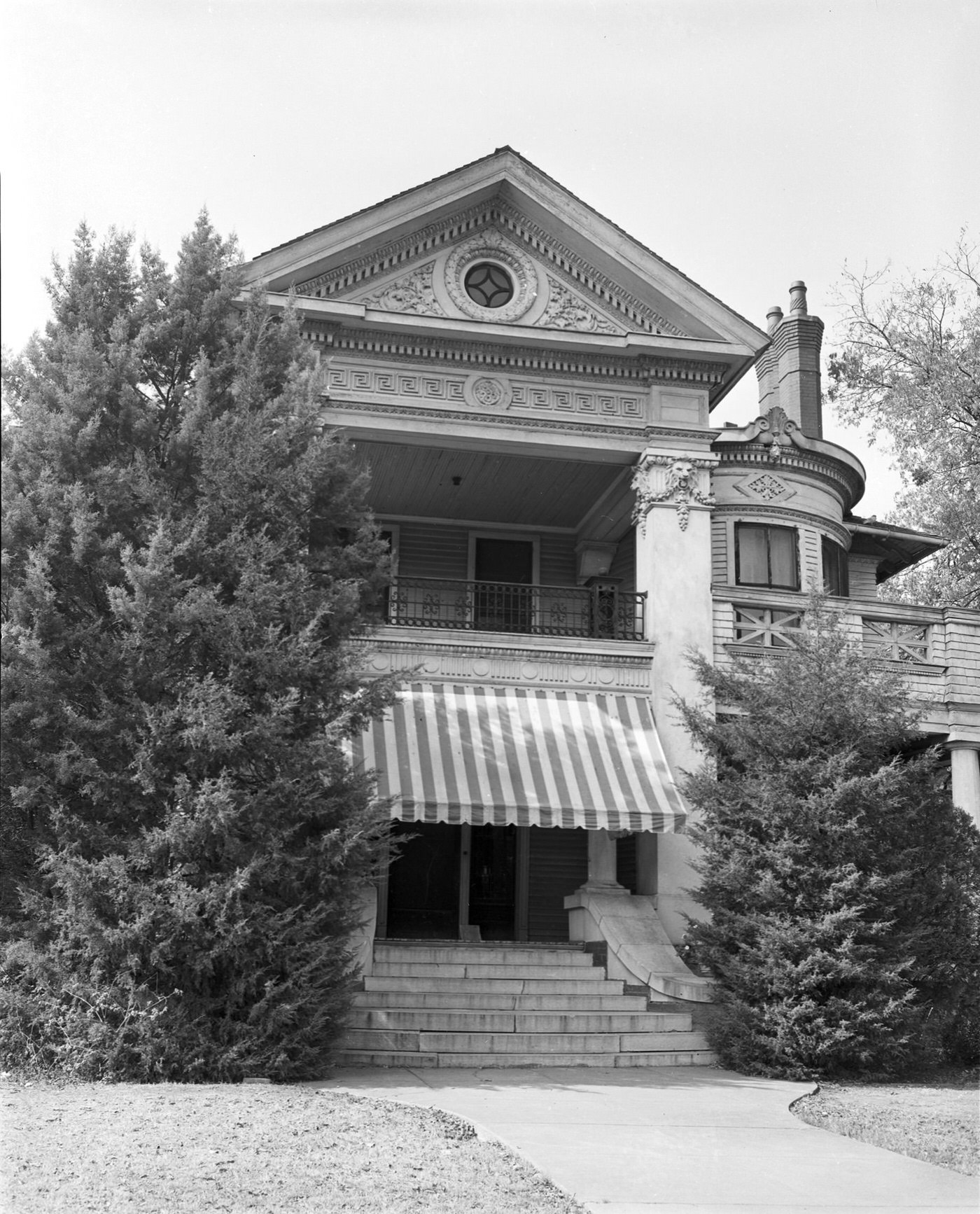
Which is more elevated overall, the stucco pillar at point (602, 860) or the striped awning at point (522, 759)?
the striped awning at point (522, 759)

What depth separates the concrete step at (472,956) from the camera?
Result: 15516 millimetres

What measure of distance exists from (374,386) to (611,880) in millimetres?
8073

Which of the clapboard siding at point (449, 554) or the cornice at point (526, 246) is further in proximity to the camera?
the clapboard siding at point (449, 554)

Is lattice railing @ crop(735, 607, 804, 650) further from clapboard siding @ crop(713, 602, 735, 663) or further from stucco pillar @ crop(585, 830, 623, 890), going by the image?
stucco pillar @ crop(585, 830, 623, 890)

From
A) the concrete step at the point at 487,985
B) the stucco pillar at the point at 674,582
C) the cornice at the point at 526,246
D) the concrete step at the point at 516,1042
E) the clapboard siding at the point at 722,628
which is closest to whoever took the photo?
the concrete step at the point at 516,1042

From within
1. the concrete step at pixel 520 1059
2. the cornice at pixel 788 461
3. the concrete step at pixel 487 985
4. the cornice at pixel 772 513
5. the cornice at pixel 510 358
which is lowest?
the concrete step at pixel 520 1059

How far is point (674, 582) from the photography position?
61.5 feet

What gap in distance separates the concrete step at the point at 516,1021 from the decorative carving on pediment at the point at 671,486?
7.65m

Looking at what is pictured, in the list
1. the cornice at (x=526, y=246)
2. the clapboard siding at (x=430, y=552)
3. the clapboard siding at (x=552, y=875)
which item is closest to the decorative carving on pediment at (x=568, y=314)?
the cornice at (x=526, y=246)

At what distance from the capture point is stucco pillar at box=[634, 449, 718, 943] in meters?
18.0

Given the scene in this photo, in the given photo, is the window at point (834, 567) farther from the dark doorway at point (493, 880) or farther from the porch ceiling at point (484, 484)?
the dark doorway at point (493, 880)

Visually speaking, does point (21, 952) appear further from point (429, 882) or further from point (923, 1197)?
point (429, 882)

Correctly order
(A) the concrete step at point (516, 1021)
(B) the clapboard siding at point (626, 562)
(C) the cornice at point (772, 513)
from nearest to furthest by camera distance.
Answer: (A) the concrete step at point (516, 1021), (C) the cornice at point (772, 513), (B) the clapboard siding at point (626, 562)

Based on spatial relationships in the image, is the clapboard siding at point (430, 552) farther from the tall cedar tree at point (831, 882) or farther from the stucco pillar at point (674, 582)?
the tall cedar tree at point (831, 882)
